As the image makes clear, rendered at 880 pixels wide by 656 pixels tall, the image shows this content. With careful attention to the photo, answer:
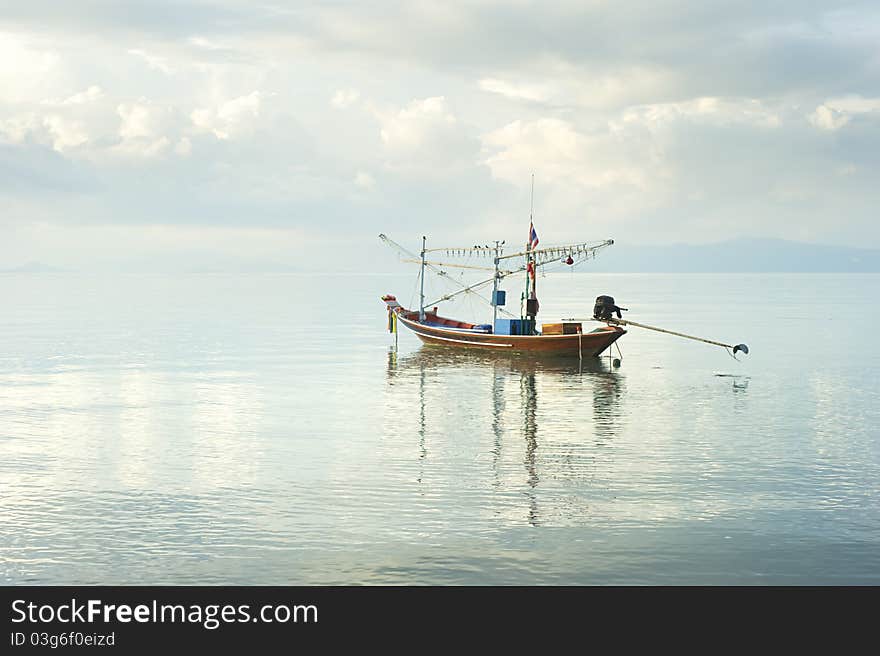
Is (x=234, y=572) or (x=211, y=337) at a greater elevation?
(x=211, y=337)

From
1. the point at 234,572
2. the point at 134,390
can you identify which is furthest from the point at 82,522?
the point at 134,390

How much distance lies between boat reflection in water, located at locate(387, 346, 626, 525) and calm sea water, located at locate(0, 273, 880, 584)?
0.20 meters

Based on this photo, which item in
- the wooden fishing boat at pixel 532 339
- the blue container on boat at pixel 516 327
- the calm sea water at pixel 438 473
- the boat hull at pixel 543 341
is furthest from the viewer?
the blue container on boat at pixel 516 327

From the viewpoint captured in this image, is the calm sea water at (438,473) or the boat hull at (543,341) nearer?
the calm sea water at (438,473)

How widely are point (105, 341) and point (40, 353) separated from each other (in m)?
15.5

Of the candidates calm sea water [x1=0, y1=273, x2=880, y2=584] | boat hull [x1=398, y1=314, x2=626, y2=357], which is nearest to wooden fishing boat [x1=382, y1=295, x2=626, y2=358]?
boat hull [x1=398, y1=314, x2=626, y2=357]

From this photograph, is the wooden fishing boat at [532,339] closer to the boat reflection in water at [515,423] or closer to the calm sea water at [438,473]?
the boat reflection in water at [515,423]

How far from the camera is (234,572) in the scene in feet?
83.2

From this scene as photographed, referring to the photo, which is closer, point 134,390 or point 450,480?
point 450,480

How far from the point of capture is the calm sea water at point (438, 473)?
2619cm

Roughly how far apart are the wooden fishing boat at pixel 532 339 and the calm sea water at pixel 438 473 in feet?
9.06

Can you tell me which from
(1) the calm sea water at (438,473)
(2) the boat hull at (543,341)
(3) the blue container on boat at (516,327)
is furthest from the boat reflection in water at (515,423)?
(3) the blue container on boat at (516,327)

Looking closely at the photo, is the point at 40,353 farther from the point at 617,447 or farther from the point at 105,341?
the point at 617,447

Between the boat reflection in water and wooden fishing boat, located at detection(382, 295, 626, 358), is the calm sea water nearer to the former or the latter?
the boat reflection in water
